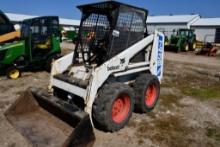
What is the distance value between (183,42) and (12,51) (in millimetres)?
15383

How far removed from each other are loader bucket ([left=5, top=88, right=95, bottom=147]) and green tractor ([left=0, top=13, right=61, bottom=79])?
13.4 feet

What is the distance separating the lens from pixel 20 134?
4.48m

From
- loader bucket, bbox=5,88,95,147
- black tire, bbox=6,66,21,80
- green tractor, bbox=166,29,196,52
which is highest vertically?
green tractor, bbox=166,29,196,52

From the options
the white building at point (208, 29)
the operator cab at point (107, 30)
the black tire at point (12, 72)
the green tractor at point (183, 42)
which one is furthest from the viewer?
the white building at point (208, 29)

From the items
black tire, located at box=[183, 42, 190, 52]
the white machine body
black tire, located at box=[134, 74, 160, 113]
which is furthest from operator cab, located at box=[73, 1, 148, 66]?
black tire, located at box=[183, 42, 190, 52]

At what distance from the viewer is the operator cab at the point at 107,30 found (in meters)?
4.90

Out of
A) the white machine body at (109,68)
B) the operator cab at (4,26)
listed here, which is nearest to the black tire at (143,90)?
the white machine body at (109,68)

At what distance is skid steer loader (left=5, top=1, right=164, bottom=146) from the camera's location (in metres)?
4.34

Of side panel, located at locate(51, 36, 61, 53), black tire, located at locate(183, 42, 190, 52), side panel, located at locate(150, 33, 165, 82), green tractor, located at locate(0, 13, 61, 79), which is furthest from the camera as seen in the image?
black tire, located at locate(183, 42, 190, 52)

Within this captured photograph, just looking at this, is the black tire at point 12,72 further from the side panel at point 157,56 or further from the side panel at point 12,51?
the side panel at point 157,56

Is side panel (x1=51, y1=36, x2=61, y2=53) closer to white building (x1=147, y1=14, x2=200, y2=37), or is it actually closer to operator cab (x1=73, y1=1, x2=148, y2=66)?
operator cab (x1=73, y1=1, x2=148, y2=66)

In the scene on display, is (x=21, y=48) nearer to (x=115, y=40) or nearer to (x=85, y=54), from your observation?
(x=85, y=54)

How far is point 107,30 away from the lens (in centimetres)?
520

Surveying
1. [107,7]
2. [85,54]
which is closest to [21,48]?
[85,54]
